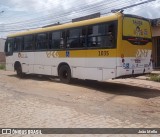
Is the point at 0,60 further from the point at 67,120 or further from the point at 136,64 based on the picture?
the point at 67,120

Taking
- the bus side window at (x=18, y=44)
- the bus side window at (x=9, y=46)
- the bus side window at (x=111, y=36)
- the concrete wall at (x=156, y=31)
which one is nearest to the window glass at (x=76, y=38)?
the bus side window at (x=111, y=36)

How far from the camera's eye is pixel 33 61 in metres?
18.5

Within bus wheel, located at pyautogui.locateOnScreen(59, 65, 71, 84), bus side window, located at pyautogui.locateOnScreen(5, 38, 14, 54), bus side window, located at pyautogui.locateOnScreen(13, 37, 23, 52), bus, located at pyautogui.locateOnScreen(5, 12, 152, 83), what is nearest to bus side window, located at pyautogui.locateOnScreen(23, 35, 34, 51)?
bus, located at pyautogui.locateOnScreen(5, 12, 152, 83)

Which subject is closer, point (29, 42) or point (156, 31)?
point (29, 42)

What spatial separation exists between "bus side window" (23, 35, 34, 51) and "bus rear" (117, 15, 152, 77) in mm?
7272

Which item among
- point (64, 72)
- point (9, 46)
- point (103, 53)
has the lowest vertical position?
point (64, 72)

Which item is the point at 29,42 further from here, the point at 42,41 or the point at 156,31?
the point at 156,31

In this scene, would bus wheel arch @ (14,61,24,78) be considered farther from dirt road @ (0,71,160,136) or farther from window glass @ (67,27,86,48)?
dirt road @ (0,71,160,136)

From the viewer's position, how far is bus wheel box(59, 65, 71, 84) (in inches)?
617

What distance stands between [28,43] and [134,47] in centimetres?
791

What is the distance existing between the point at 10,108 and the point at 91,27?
19.3ft

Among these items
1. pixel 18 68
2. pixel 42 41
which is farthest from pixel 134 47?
pixel 18 68

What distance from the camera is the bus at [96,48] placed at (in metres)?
12.6

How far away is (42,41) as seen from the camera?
689 inches
